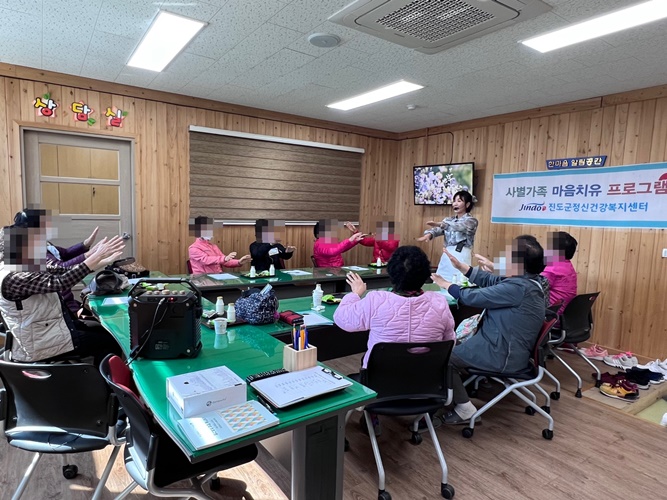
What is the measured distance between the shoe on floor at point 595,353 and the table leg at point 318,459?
3.56 metres

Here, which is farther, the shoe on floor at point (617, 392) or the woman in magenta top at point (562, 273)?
the woman in magenta top at point (562, 273)

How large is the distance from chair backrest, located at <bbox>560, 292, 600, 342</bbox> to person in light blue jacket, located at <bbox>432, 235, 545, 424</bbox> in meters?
1.06

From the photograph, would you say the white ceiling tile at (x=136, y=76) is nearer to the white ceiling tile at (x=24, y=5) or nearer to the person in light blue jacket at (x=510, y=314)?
the white ceiling tile at (x=24, y=5)

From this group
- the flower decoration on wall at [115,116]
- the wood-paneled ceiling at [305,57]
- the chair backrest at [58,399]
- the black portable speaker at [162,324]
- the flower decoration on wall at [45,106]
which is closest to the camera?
the chair backrest at [58,399]

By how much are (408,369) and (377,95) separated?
135 inches

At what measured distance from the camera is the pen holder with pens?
1601 millimetres

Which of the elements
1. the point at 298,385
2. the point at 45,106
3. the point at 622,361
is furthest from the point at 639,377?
the point at 45,106

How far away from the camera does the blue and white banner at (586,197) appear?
3965 mm

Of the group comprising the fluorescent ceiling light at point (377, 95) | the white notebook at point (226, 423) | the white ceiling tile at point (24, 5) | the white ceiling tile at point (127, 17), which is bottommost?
the white notebook at point (226, 423)

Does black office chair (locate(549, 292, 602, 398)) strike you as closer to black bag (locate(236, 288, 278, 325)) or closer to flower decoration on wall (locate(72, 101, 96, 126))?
black bag (locate(236, 288, 278, 325))

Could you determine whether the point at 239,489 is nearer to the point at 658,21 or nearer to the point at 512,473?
the point at 512,473

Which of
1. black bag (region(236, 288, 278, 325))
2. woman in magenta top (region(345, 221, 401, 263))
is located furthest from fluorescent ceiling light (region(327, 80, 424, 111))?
black bag (region(236, 288, 278, 325))

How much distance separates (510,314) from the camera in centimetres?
246

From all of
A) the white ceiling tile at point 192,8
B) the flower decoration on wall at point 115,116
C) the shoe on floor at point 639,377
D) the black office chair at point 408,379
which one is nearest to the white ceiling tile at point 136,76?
the flower decoration on wall at point 115,116
